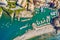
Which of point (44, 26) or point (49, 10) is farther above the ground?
point (49, 10)

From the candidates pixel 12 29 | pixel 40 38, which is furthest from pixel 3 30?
pixel 40 38

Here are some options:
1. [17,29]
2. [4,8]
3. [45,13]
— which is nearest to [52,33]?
[45,13]

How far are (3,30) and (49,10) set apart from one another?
0.74 m

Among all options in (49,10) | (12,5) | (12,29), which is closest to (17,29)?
(12,29)

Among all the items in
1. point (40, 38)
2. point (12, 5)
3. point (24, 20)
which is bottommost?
point (40, 38)

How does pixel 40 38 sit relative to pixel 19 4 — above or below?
below

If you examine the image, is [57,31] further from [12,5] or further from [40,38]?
[12,5]

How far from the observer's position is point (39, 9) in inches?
133

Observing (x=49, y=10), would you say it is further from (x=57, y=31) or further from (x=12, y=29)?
(x=12, y=29)

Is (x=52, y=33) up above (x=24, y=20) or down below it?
below

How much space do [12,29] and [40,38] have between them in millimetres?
428

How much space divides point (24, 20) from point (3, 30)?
Result: 0.33m

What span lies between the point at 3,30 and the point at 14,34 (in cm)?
16

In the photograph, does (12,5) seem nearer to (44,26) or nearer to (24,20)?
(24,20)
